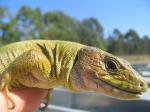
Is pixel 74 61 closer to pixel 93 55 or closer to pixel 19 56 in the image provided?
pixel 93 55

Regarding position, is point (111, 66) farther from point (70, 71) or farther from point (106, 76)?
point (70, 71)

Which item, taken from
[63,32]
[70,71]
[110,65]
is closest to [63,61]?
[70,71]

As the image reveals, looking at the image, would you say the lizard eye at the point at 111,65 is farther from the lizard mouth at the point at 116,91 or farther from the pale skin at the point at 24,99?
the pale skin at the point at 24,99

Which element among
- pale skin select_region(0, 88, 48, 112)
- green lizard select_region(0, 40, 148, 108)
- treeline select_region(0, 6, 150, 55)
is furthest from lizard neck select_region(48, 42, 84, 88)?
treeline select_region(0, 6, 150, 55)

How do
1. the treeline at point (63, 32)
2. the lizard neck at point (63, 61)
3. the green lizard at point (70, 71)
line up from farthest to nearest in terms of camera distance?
the treeline at point (63, 32) < the lizard neck at point (63, 61) < the green lizard at point (70, 71)

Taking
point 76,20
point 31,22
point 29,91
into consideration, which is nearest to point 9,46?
point 29,91

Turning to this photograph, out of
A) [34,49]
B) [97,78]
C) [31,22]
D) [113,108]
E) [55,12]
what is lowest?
[113,108]

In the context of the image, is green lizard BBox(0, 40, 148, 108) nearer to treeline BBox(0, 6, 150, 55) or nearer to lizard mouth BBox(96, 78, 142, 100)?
lizard mouth BBox(96, 78, 142, 100)

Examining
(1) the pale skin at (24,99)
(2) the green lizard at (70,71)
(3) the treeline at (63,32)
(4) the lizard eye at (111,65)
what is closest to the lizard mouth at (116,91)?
(2) the green lizard at (70,71)
